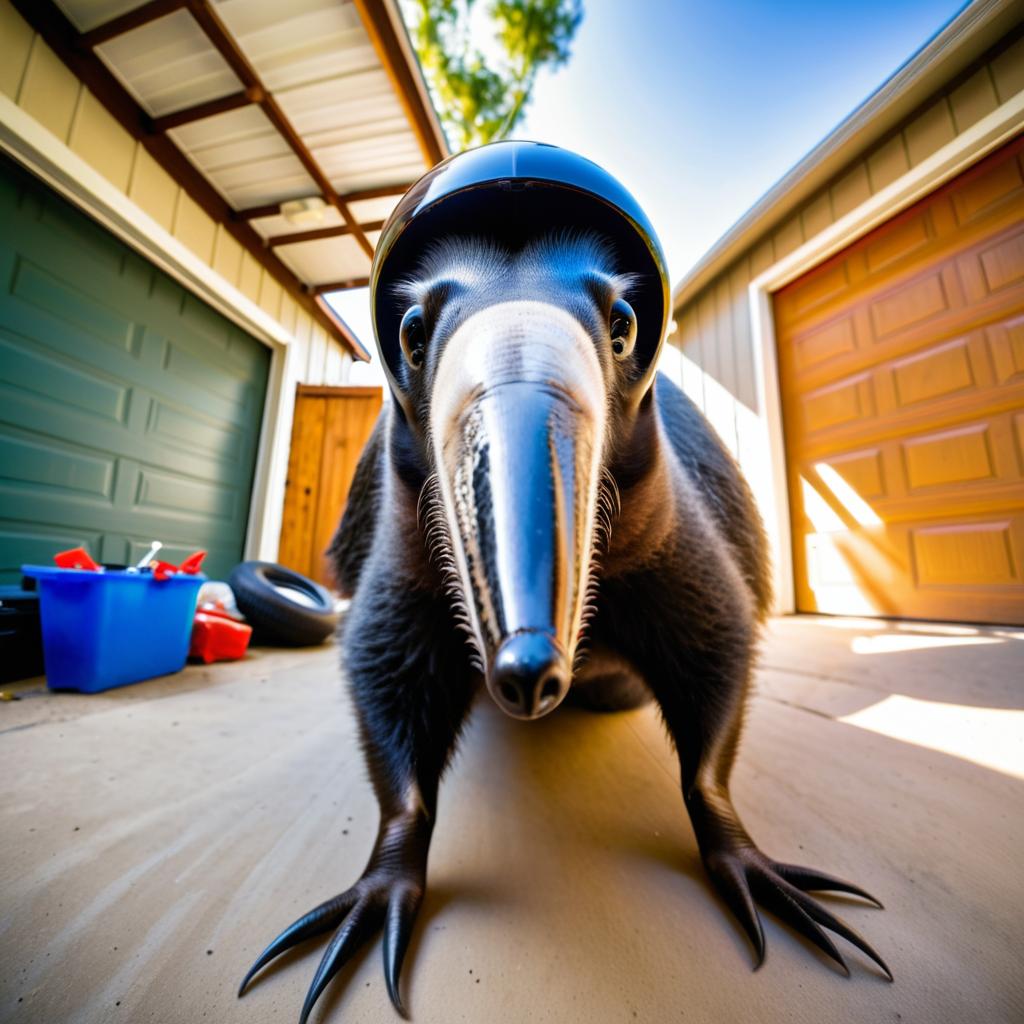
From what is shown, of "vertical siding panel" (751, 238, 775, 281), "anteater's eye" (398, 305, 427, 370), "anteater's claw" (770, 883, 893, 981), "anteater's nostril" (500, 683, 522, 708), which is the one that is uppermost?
"vertical siding panel" (751, 238, 775, 281)

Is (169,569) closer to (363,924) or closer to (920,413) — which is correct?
(363,924)

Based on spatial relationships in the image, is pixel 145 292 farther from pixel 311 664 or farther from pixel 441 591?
pixel 441 591

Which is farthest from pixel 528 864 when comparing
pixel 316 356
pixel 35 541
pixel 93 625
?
pixel 316 356

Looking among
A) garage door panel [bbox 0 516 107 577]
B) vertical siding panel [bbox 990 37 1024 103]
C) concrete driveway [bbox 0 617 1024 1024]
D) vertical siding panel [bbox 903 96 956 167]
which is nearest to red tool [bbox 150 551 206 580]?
concrete driveway [bbox 0 617 1024 1024]

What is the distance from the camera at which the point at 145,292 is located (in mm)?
4168

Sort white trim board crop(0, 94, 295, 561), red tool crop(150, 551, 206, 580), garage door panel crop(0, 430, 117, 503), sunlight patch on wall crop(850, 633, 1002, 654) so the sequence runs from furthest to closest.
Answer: garage door panel crop(0, 430, 117, 503) < white trim board crop(0, 94, 295, 561) < sunlight patch on wall crop(850, 633, 1002, 654) < red tool crop(150, 551, 206, 580)

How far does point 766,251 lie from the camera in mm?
4953

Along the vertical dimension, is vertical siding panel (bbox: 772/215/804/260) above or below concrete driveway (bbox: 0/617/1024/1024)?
above

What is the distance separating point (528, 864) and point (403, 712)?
0.38 m

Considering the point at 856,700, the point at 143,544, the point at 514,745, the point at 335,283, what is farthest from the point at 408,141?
the point at 856,700

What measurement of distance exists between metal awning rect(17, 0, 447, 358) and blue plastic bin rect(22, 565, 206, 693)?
367cm

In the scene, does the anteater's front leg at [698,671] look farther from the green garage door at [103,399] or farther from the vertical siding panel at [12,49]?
the vertical siding panel at [12,49]

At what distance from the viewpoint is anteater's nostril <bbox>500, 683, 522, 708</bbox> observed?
18.2 inches

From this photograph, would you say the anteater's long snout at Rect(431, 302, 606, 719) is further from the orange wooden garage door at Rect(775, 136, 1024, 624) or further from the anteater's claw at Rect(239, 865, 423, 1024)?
the orange wooden garage door at Rect(775, 136, 1024, 624)
